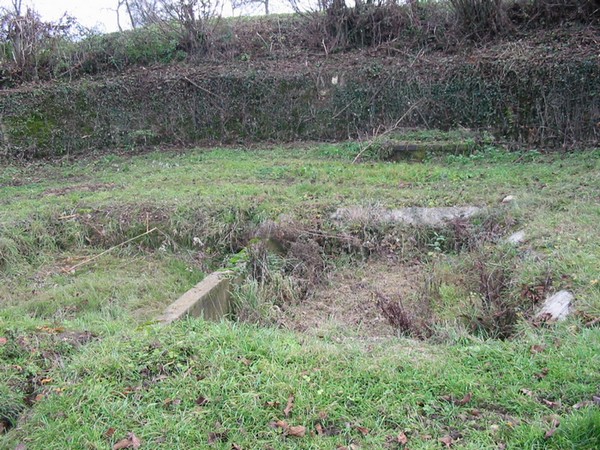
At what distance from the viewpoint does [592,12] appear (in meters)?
11.0

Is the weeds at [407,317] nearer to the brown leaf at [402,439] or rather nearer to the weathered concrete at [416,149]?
the brown leaf at [402,439]

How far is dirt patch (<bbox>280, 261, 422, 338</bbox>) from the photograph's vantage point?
4125 mm

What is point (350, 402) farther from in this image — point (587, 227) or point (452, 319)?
point (587, 227)

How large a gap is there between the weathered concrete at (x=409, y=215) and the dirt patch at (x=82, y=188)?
13.9 feet

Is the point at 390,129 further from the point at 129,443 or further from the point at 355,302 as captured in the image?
the point at 129,443

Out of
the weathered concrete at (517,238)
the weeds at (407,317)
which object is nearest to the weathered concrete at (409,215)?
the weathered concrete at (517,238)

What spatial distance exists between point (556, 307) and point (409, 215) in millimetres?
2662

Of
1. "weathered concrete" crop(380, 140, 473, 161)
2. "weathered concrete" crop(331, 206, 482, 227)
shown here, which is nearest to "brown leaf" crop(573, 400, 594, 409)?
"weathered concrete" crop(331, 206, 482, 227)

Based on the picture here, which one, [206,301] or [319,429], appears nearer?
[319,429]

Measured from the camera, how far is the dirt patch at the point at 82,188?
8.01 m

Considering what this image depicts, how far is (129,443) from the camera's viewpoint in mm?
2486

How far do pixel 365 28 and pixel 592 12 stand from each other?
5421 millimetres

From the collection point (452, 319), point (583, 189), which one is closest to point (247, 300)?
point (452, 319)

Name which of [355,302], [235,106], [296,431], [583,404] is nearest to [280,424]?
[296,431]
